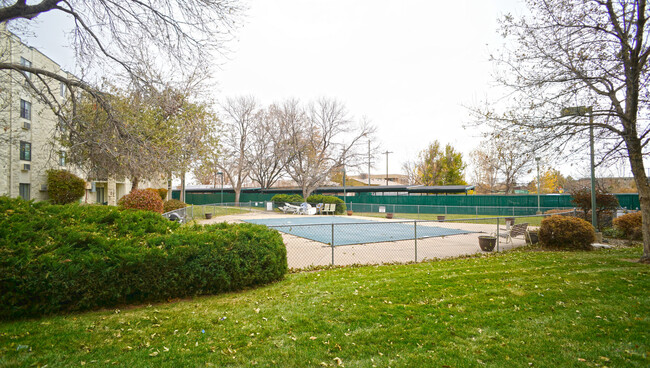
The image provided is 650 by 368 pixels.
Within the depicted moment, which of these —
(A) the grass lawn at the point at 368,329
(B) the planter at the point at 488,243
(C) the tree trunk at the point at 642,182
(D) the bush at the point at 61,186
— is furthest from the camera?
(D) the bush at the point at 61,186

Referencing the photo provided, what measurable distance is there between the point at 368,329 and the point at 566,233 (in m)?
10.5

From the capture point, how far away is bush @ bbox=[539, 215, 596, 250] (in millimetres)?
10563

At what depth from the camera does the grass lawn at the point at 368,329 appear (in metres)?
3.07

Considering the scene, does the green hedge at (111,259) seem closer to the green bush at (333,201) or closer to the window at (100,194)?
the green bush at (333,201)

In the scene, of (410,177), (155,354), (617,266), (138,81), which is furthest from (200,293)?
(410,177)

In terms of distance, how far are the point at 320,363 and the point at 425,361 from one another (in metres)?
1.04

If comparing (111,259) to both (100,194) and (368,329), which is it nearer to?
(368,329)

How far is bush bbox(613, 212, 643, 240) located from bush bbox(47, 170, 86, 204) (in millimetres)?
34013

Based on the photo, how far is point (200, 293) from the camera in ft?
17.3

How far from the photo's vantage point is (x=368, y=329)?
375cm

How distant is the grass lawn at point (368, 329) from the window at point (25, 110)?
2756cm

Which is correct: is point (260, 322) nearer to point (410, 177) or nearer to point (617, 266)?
point (617, 266)

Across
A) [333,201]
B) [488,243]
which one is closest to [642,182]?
[488,243]

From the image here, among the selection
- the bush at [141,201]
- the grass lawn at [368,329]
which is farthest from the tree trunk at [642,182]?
the bush at [141,201]
